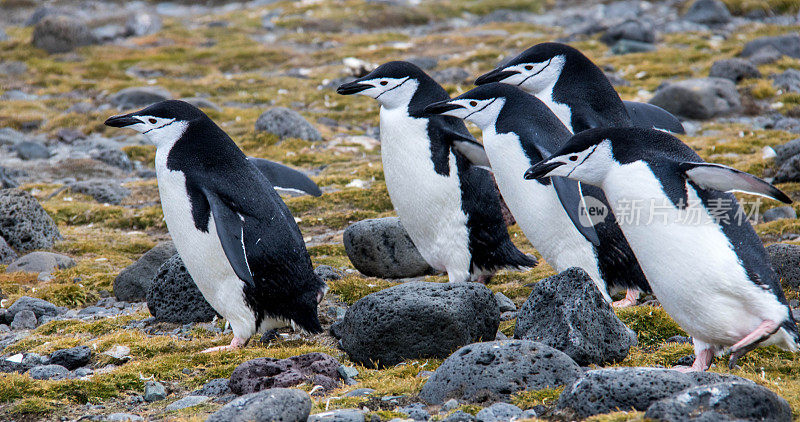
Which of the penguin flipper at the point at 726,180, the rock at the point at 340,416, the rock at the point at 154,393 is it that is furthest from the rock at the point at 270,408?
the penguin flipper at the point at 726,180

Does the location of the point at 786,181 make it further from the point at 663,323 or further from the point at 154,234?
the point at 154,234

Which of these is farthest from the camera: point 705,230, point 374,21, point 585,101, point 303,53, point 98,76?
point 374,21

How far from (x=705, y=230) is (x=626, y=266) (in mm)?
1294

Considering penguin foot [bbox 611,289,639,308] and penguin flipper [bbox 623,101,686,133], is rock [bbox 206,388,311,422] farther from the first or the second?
penguin flipper [bbox 623,101,686,133]

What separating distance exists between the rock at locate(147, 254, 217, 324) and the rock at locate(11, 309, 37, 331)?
0.80 meters

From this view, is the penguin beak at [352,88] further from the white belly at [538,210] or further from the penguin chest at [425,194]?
the white belly at [538,210]

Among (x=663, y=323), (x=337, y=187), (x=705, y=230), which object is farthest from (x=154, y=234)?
(x=705, y=230)

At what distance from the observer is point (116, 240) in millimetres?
7477

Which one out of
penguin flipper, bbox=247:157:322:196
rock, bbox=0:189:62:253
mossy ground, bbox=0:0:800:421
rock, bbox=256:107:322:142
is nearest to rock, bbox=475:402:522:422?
mossy ground, bbox=0:0:800:421

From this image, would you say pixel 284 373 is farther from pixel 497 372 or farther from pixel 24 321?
pixel 24 321

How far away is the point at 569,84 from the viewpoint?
17.1ft

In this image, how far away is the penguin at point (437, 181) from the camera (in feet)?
17.1

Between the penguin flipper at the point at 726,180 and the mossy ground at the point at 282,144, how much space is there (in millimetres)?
806

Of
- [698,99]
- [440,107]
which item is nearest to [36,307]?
[440,107]
